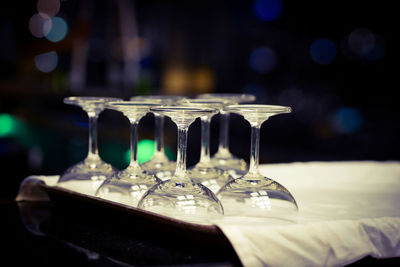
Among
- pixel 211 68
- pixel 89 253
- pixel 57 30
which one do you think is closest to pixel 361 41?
pixel 211 68

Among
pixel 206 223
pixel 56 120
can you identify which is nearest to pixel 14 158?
pixel 206 223

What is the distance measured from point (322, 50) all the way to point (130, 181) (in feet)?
14.6

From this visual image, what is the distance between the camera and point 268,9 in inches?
211

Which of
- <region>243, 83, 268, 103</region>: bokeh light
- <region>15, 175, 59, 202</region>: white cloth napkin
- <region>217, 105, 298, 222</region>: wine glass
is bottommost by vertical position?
<region>243, 83, 268, 103</region>: bokeh light

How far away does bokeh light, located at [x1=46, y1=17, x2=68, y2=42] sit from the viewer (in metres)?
5.61

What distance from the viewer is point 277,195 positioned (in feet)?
2.61

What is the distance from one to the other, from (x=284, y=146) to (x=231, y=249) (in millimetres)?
2900

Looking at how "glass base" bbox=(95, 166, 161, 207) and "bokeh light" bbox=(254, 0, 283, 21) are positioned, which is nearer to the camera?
"glass base" bbox=(95, 166, 161, 207)

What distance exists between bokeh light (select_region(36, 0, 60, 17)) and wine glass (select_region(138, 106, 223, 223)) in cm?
530

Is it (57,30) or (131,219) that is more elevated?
(57,30)

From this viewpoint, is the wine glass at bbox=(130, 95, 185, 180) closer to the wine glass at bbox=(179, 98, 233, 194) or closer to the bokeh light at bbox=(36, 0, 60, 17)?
the wine glass at bbox=(179, 98, 233, 194)

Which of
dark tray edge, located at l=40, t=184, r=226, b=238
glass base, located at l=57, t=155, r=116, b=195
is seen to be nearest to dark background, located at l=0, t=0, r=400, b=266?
glass base, located at l=57, t=155, r=116, b=195

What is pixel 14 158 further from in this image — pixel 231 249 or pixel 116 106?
pixel 231 249

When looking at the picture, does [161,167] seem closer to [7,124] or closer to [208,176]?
[208,176]
